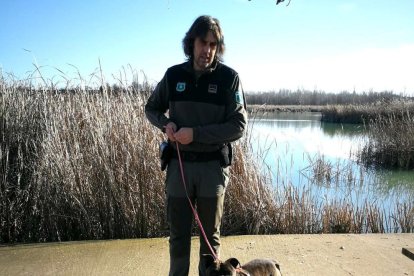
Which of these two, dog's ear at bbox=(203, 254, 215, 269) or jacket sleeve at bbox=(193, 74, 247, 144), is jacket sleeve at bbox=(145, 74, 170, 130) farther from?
dog's ear at bbox=(203, 254, 215, 269)

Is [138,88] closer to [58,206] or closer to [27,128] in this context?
[27,128]

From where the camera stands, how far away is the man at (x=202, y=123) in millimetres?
2258

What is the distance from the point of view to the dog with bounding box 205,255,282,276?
208 cm

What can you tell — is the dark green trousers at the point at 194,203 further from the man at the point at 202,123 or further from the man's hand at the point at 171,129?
the man's hand at the point at 171,129

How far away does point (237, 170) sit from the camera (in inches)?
174

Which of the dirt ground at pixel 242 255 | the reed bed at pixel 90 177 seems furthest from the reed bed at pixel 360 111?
the dirt ground at pixel 242 255

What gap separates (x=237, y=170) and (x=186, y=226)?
2.07 meters

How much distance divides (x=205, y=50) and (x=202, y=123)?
405mm

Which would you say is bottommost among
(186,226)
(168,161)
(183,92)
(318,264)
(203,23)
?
(318,264)

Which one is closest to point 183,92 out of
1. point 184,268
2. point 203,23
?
point 203,23

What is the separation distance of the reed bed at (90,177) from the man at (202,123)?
1.78 m

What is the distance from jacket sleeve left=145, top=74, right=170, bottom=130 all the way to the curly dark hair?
24 centimetres

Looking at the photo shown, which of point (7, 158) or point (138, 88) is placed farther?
point (138, 88)

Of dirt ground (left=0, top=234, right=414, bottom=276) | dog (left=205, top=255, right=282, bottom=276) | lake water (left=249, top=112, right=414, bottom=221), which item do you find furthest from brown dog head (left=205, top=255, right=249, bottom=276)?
lake water (left=249, top=112, right=414, bottom=221)
